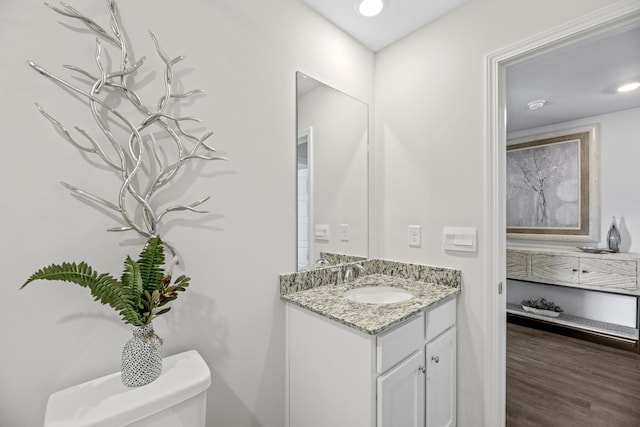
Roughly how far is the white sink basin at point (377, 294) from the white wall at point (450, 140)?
11.1 inches

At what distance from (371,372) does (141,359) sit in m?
0.76

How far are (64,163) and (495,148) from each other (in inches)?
69.8

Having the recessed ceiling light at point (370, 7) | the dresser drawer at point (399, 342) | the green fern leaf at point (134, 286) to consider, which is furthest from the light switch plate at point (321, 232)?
the recessed ceiling light at point (370, 7)

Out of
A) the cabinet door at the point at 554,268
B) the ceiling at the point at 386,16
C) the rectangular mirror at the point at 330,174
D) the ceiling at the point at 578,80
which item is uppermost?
the ceiling at the point at 386,16

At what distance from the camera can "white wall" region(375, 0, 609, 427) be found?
1.45 metres

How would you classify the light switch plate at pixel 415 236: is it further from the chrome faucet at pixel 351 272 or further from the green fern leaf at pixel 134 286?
the green fern leaf at pixel 134 286

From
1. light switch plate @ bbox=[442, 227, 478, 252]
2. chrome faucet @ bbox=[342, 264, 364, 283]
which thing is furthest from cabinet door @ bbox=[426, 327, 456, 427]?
chrome faucet @ bbox=[342, 264, 364, 283]

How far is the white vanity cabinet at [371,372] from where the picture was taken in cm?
105

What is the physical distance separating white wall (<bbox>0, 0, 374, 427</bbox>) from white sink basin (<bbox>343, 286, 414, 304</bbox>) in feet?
1.30

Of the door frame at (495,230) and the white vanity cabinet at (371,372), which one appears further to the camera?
the door frame at (495,230)

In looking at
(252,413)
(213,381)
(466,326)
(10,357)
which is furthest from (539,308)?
(10,357)

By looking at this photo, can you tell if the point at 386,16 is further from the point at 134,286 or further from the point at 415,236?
the point at 134,286

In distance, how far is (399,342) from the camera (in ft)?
A: 3.72

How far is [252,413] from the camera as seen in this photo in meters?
1.29
